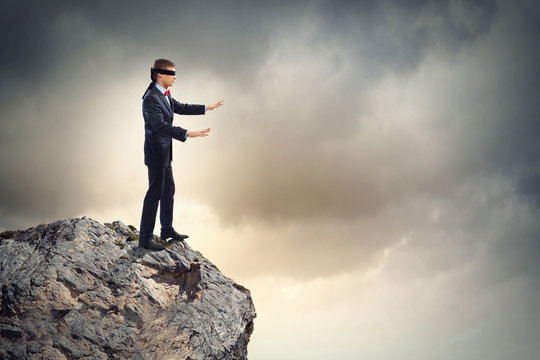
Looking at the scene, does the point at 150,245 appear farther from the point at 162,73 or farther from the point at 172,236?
the point at 162,73

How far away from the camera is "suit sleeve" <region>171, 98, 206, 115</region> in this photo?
48.4 ft

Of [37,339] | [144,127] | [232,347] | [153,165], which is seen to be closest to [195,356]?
[232,347]

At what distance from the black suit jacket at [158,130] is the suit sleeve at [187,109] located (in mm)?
1135

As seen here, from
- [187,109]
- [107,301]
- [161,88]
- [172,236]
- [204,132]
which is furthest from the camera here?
[187,109]

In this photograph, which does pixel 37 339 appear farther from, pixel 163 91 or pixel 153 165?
pixel 163 91

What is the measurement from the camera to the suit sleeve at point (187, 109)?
48.4ft

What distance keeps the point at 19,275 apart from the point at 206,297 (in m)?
5.22

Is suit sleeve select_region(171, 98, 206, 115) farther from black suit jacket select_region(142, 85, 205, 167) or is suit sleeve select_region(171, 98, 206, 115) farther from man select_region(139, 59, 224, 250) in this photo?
black suit jacket select_region(142, 85, 205, 167)

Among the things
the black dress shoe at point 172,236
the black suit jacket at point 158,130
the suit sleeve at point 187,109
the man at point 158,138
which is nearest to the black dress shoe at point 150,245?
the man at point 158,138

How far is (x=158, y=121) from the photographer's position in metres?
12.9

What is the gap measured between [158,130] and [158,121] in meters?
0.29

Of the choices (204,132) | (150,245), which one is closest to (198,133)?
(204,132)

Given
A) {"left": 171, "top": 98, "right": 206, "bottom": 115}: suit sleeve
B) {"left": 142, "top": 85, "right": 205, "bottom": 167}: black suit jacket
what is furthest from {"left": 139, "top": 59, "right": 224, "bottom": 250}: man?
{"left": 171, "top": 98, "right": 206, "bottom": 115}: suit sleeve

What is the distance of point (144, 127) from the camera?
13.5 meters
